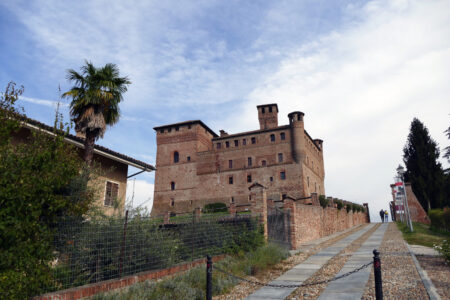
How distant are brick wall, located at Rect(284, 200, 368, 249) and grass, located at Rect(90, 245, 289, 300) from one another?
17.6 feet

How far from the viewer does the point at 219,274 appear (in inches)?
297

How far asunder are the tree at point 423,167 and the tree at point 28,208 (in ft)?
119

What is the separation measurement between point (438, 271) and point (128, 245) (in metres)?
7.51

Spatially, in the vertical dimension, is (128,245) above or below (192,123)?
below

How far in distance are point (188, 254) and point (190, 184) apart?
40859 mm

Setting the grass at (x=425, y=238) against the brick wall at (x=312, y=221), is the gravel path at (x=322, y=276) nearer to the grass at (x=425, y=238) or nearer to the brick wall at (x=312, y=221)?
the grass at (x=425, y=238)

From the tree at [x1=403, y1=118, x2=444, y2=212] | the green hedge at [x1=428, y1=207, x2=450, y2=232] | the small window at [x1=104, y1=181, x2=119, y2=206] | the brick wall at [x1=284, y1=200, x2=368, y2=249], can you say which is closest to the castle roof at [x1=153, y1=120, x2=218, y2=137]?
the brick wall at [x1=284, y1=200, x2=368, y2=249]

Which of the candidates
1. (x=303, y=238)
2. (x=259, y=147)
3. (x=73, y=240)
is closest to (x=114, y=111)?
(x=73, y=240)

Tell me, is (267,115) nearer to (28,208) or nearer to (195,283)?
(195,283)

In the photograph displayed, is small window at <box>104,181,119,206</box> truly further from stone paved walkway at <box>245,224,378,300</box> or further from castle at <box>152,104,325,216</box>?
castle at <box>152,104,325,216</box>

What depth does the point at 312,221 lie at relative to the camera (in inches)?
734

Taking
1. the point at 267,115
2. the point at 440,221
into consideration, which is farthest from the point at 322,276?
the point at 267,115

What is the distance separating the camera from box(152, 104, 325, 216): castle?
45.6 m

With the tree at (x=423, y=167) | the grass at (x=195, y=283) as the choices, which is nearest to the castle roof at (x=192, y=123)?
the tree at (x=423, y=167)
